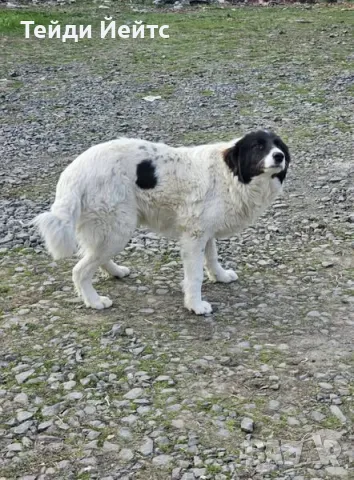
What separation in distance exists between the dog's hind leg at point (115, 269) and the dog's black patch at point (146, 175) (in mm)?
957

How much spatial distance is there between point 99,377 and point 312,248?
318 cm

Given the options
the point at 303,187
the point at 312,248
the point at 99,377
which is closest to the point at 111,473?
the point at 99,377

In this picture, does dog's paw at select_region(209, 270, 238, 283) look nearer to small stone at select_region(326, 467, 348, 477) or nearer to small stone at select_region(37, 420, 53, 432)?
small stone at select_region(37, 420, 53, 432)

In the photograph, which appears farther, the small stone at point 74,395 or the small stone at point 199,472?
the small stone at point 74,395

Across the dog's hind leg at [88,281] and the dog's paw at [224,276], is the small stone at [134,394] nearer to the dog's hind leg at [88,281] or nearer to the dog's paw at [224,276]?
the dog's hind leg at [88,281]

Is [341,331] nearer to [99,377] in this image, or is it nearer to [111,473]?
[99,377]

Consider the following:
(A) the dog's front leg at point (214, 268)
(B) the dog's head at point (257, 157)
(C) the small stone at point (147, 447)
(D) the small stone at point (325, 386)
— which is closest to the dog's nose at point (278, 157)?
(B) the dog's head at point (257, 157)

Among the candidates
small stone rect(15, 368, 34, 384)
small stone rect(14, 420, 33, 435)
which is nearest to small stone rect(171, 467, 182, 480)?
small stone rect(14, 420, 33, 435)

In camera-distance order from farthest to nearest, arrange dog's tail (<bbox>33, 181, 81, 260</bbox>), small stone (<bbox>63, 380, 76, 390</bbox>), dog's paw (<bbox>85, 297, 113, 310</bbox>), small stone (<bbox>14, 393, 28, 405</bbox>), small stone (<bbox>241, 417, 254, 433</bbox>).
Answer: dog's paw (<bbox>85, 297, 113, 310</bbox>), dog's tail (<bbox>33, 181, 81, 260</bbox>), small stone (<bbox>63, 380, 76, 390</bbox>), small stone (<bbox>14, 393, 28, 405</bbox>), small stone (<bbox>241, 417, 254, 433</bbox>)

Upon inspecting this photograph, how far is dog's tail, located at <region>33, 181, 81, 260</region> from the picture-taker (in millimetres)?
5316

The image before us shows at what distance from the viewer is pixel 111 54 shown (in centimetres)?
1875

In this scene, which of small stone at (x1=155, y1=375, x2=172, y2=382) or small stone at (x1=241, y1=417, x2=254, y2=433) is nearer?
small stone at (x1=241, y1=417, x2=254, y2=433)

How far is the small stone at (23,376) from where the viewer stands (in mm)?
4863

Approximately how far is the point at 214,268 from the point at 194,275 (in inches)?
23.4
